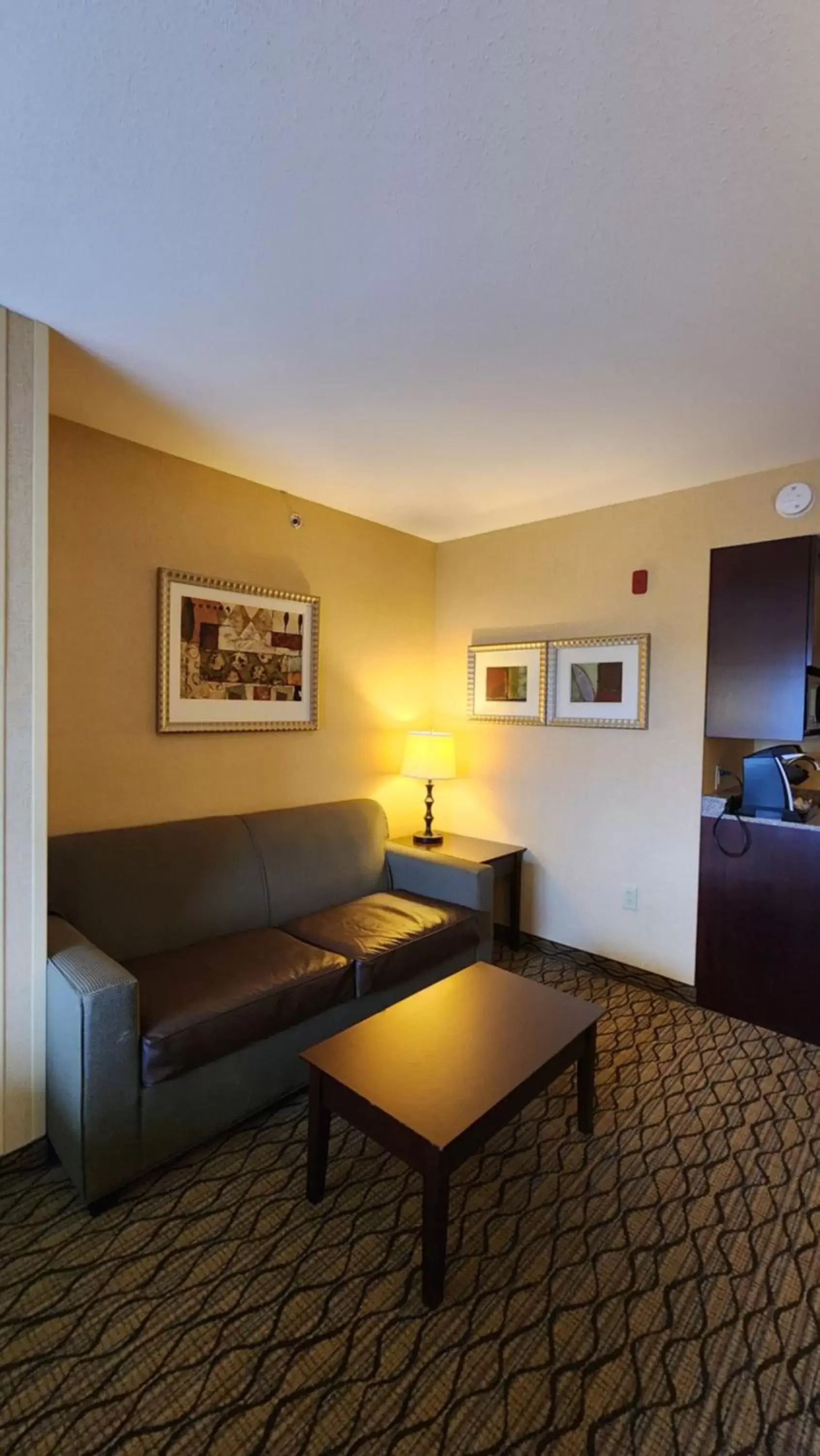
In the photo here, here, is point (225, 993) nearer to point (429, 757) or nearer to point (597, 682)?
point (429, 757)

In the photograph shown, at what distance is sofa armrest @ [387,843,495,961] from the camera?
2.77 meters

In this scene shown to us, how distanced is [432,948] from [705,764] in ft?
4.83

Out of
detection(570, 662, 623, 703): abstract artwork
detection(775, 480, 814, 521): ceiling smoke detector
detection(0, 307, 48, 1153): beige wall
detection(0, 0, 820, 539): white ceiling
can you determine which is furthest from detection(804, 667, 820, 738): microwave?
detection(0, 307, 48, 1153): beige wall

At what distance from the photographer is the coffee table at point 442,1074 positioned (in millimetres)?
1346

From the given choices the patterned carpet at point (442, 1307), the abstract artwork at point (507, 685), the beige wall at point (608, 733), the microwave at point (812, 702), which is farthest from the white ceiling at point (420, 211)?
the patterned carpet at point (442, 1307)

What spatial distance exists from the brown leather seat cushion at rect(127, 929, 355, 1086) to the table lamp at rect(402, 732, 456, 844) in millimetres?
1202

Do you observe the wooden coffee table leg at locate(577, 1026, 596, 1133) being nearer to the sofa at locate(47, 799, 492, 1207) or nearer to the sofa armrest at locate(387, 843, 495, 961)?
the sofa at locate(47, 799, 492, 1207)

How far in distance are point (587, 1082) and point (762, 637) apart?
1.84 meters

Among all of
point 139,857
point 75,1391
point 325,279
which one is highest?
point 325,279

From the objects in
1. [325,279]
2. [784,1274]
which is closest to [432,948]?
[784,1274]

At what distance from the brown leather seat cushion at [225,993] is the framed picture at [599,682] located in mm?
1723

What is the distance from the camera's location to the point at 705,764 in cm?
277

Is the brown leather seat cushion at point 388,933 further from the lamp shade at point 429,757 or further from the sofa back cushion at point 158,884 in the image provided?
the lamp shade at point 429,757

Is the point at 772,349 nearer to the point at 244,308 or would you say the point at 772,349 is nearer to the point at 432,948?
the point at 244,308
